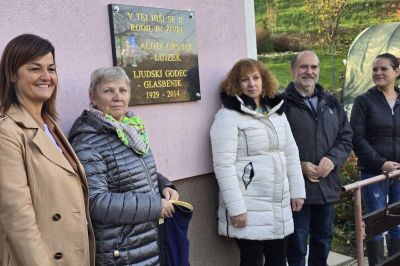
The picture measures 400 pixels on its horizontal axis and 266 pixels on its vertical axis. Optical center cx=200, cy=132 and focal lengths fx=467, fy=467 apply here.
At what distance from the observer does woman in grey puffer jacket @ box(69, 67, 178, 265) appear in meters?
2.30

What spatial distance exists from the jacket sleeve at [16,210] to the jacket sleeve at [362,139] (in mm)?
2968

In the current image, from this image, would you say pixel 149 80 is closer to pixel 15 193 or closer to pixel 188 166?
pixel 188 166

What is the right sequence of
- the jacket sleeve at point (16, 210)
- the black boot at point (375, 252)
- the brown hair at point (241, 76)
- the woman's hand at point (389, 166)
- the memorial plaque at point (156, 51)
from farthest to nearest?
the black boot at point (375, 252) → the woman's hand at point (389, 166) → the brown hair at point (241, 76) → the memorial plaque at point (156, 51) → the jacket sleeve at point (16, 210)

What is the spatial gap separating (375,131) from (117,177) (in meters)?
2.58

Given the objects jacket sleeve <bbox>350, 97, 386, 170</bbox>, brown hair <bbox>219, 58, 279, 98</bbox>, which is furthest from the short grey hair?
jacket sleeve <bbox>350, 97, 386, 170</bbox>

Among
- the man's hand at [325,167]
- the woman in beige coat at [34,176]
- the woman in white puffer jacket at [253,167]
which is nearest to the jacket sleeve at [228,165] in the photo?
the woman in white puffer jacket at [253,167]

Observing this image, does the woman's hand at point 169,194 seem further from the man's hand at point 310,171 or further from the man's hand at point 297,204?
the man's hand at point 310,171

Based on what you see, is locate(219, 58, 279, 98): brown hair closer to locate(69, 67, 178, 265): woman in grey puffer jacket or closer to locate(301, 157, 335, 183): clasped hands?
locate(301, 157, 335, 183): clasped hands

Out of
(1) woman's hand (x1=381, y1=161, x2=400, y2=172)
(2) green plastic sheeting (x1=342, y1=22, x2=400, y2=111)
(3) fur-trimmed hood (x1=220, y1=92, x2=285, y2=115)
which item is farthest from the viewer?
(2) green plastic sheeting (x1=342, y1=22, x2=400, y2=111)

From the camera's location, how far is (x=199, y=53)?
11.5 ft

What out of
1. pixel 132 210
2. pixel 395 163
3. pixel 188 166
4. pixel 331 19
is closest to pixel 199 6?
pixel 188 166

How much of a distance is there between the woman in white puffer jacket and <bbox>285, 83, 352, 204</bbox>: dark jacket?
0.62 feet

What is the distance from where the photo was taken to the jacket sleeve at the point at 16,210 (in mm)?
1853

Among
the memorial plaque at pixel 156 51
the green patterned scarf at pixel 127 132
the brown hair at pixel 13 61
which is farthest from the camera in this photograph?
the memorial plaque at pixel 156 51
